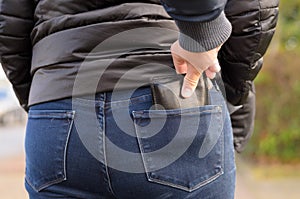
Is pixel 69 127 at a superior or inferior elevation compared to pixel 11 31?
inferior

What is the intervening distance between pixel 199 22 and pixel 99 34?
0.94 ft

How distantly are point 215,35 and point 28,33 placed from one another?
1.95ft

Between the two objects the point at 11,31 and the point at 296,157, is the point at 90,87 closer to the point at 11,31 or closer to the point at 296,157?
the point at 11,31

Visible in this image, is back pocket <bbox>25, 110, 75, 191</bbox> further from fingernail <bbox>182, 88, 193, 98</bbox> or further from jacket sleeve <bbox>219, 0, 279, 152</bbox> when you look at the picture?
jacket sleeve <bbox>219, 0, 279, 152</bbox>

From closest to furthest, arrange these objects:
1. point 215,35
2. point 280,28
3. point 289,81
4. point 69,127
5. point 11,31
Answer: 1. point 215,35
2. point 69,127
3. point 11,31
4. point 289,81
5. point 280,28

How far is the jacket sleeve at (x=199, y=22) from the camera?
3.77 feet

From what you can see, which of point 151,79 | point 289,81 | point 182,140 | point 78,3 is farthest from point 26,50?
point 289,81

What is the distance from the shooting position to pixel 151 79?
1.31 m

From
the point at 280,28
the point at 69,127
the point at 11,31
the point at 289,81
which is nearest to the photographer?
the point at 69,127

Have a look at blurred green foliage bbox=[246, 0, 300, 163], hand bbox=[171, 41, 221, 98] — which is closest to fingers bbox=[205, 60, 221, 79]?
hand bbox=[171, 41, 221, 98]

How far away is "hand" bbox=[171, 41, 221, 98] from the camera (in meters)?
1.24

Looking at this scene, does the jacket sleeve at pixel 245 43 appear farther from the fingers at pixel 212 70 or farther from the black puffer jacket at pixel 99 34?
the fingers at pixel 212 70

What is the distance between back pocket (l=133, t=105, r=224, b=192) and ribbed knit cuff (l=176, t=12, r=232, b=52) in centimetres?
17

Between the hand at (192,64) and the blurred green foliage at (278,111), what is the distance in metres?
5.86
